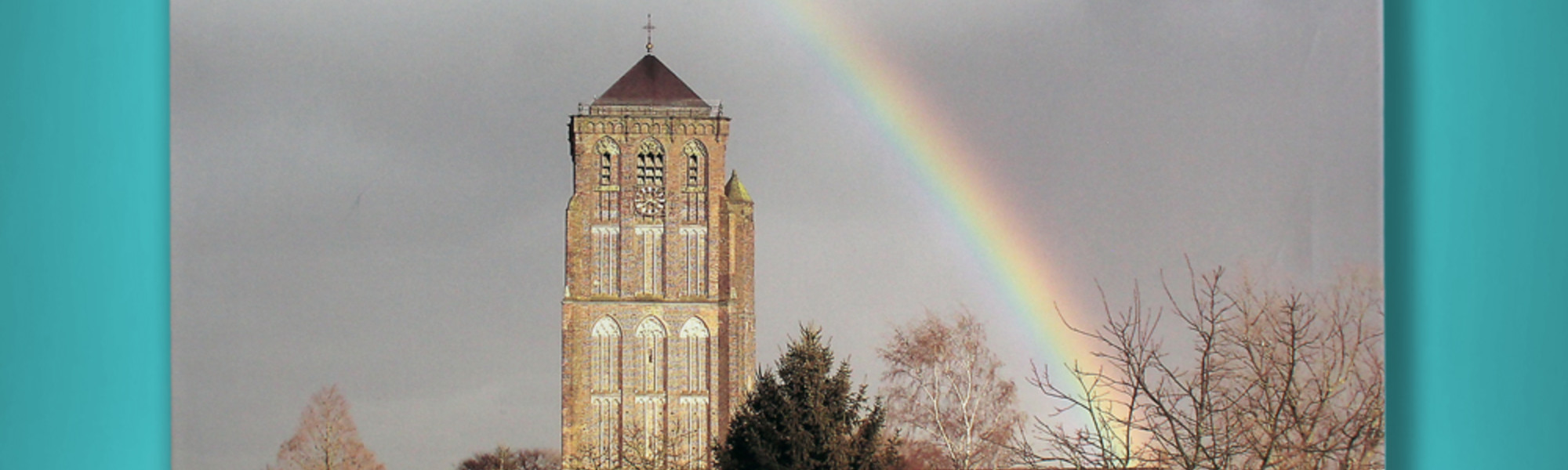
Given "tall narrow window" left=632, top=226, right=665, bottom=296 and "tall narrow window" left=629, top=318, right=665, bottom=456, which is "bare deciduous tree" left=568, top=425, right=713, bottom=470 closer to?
"tall narrow window" left=629, top=318, right=665, bottom=456

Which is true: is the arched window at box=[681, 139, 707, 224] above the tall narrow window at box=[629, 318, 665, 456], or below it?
above

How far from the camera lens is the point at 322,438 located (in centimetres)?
520

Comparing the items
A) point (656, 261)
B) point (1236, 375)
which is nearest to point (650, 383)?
point (656, 261)

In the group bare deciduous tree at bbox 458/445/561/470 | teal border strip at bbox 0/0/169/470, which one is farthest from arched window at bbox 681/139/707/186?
teal border strip at bbox 0/0/169/470

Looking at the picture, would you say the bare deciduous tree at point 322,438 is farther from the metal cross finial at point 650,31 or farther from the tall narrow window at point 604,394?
the metal cross finial at point 650,31

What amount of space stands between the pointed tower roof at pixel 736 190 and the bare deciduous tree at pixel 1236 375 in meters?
1.19

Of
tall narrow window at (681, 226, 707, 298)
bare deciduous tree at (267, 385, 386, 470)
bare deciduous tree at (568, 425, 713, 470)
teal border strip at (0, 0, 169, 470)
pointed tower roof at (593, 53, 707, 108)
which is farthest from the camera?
tall narrow window at (681, 226, 707, 298)

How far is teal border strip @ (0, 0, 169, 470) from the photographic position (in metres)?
4.43

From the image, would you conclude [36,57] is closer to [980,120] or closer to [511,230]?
[511,230]

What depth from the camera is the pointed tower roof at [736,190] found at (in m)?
5.43

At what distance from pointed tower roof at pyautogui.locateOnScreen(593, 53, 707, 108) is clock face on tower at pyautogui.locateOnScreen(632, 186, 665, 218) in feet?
1.21

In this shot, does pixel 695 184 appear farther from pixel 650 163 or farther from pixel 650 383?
pixel 650 383

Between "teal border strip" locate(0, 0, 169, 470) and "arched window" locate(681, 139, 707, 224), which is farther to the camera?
"arched window" locate(681, 139, 707, 224)

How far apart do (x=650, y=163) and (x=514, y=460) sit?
3.85 ft
